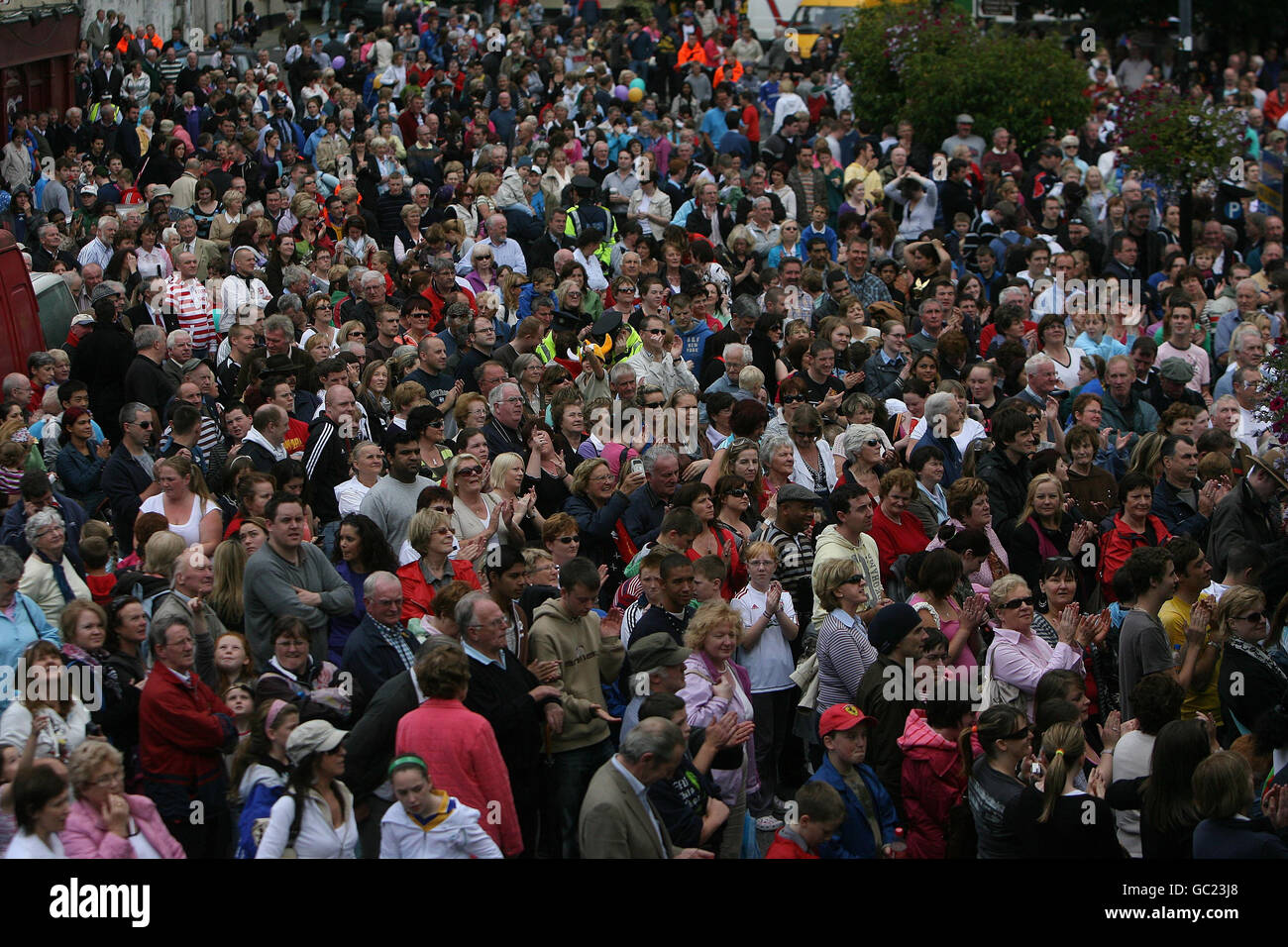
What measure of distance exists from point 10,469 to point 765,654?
4550 millimetres

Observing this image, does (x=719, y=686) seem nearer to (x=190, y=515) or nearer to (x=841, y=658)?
(x=841, y=658)

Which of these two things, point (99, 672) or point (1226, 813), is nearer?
point (1226, 813)

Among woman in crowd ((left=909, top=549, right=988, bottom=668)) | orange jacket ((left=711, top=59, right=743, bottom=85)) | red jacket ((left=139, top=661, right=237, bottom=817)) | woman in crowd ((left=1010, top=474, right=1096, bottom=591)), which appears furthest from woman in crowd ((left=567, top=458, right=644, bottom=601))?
orange jacket ((left=711, top=59, right=743, bottom=85))

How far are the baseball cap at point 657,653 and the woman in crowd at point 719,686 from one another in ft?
0.47

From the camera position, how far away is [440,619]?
314 inches

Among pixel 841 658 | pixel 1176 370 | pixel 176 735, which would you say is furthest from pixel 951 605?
pixel 1176 370

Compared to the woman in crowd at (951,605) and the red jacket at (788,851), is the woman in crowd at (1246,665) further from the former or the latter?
the red jacket at (788,851)

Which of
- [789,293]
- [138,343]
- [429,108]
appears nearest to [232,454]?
[138,343]

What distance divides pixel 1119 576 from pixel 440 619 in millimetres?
3483

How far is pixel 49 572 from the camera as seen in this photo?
852 centimetres

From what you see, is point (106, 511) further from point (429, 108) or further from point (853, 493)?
point (429, 108)

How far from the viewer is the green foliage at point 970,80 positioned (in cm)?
2241

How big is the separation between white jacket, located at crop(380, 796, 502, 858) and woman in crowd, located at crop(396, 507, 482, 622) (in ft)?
6.96

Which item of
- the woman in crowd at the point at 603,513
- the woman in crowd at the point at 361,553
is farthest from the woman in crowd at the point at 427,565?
the woman in crowd at the point at 603,513
